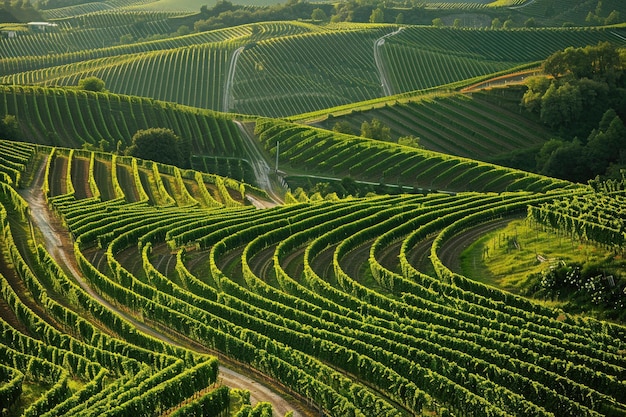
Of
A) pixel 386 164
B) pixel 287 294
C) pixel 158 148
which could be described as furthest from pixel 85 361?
pixel 386 164

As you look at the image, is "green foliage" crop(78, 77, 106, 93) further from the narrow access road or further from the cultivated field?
the cultivated field

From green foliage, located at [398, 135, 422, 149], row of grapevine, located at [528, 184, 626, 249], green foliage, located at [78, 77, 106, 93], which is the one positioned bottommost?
green foliage, located at [398, 135, 422, 149]

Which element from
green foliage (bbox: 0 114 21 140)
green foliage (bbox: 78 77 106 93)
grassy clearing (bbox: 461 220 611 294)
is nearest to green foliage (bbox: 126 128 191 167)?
green foliage (bbox: 0 114 21 140)

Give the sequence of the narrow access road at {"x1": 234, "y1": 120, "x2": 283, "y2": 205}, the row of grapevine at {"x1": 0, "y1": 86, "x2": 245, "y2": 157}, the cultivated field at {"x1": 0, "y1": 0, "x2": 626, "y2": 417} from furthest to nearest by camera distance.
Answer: the row of grapevine at {"x1": 0, "y1": 86, "x2": 245, "y2": 157} → the narrow access road at {"x1": 234, "y1": 120, "x2": 283, "y2": 205} → the cultivated field at {"x1": 0, "y1": 0, "x2": 626, "y2": 417}

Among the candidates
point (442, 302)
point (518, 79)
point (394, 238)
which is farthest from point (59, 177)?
point (518, 79)

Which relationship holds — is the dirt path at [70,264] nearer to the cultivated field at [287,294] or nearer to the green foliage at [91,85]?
the cultivated field at [287,294]

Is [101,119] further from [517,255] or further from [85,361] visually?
[85,361]

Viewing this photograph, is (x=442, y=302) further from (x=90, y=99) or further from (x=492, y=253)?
(x=90, y=99)
